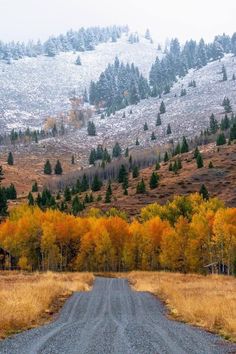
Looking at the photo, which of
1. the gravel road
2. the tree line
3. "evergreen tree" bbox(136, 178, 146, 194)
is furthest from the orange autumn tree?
"evergreen tree" bbox(136, 178, 146, 194)

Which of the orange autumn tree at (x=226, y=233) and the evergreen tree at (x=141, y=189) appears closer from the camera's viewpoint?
the orange autumn tree at (x=226, y=233)

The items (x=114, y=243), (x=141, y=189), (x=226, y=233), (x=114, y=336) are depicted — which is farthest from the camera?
(x=141, y=189)

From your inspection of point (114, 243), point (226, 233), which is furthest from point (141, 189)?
point (226, 233)

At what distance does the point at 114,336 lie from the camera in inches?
810

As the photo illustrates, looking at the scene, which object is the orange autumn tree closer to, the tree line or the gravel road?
the tree line

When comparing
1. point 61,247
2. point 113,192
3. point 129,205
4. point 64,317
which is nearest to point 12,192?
point 113,192

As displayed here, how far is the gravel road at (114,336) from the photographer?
17.6m

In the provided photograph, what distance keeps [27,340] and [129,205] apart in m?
140

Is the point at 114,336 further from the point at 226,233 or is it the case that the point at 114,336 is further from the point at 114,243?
the point at 114,243

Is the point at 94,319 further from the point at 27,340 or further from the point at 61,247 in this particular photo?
the point at 61,247

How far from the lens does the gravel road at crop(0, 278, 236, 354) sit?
17.6m

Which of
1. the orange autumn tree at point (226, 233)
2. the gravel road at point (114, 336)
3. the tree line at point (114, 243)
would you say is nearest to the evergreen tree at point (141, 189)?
the tree line at point (114, 243)

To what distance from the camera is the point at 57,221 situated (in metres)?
Answer: 104

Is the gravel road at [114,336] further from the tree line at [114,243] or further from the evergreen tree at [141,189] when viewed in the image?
the evergreen tree at [141,189]
